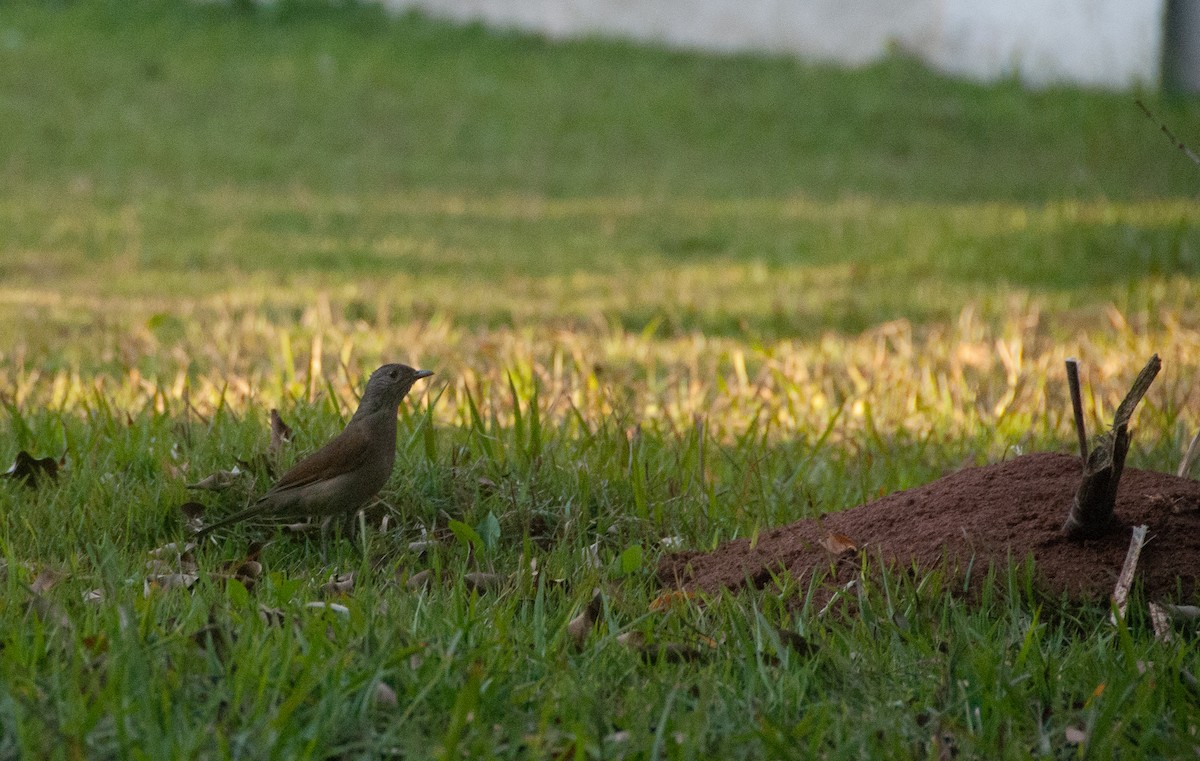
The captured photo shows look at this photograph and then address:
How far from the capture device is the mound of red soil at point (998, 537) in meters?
3.11

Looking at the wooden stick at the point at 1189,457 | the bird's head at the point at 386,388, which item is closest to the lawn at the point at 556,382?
the bird's head at the point at 386,388

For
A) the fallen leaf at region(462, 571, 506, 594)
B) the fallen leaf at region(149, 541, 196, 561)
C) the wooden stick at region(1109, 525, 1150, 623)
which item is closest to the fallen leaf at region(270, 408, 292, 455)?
the fallen leaf at region(149, 541, 196, 561)

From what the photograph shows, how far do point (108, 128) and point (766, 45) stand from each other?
7.68 meters

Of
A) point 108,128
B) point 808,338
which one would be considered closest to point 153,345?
point 808,338

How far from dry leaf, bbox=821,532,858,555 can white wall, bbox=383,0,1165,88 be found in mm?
11644

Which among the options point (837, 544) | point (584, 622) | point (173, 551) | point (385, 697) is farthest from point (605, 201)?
point (385, 697)

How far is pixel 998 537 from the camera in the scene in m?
3.20

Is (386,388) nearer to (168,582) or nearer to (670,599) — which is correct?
(168,582)

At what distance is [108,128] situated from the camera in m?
13.4

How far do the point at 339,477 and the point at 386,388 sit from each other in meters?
0.28

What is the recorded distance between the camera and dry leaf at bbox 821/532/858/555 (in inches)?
129

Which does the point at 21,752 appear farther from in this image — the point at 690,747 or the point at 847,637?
the point at 847,637

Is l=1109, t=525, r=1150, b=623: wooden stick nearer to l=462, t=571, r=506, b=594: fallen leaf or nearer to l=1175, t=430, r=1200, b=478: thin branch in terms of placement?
l=1175, t=430, r=1200, b=478: thin branch

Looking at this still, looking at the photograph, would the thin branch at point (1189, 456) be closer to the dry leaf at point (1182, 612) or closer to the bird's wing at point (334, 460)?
the dry leaf at point (1182, 612)
